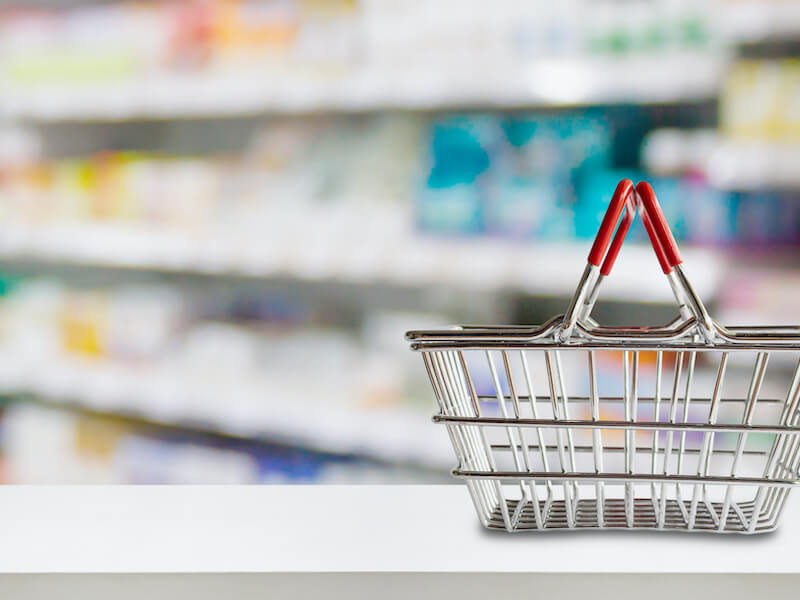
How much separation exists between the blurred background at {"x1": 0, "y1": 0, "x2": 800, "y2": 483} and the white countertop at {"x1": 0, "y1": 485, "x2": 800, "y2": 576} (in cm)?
102

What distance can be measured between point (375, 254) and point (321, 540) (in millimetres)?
1258

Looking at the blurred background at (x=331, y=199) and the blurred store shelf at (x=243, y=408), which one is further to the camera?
the blurred store shelf at (x=243, y=408)

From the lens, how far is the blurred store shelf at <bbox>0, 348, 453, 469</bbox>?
170 centimetres

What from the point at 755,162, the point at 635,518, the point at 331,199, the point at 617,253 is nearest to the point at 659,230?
the point at 617,253

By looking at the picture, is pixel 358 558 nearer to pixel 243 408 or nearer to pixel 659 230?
pixel 659 230

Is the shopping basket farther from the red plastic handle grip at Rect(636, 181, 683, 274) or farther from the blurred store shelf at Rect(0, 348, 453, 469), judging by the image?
the blurred store shelf at Rect(0, 348, 453, 469)

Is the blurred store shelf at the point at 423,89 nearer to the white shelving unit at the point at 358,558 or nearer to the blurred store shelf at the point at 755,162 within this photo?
the blurred store shelf at the point at 755,162

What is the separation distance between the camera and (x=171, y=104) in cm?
188

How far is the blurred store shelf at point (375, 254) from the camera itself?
4.65ft

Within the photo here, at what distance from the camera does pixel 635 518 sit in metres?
0.43

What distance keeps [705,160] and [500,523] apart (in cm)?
115

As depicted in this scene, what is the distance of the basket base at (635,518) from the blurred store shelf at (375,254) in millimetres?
985

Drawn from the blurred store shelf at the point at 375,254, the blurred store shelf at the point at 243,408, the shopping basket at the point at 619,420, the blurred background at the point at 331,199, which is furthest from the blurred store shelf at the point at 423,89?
the shopping basket at the point at 619,420

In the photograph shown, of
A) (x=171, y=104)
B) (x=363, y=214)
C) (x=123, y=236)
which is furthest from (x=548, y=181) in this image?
(x=123, y=236)
